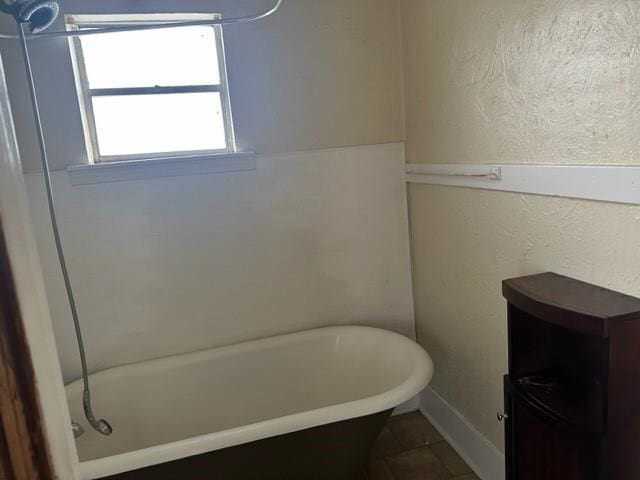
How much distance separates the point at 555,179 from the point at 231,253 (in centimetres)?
129

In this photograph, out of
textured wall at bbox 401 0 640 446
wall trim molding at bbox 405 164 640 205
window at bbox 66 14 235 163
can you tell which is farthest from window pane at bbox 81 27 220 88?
wall trim molding at bbox 405 164 640 205

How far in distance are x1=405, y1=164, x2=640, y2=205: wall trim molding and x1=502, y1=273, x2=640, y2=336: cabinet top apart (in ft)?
0.76

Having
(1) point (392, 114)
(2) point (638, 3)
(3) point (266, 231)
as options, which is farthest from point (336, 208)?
(2) point (638, 3)

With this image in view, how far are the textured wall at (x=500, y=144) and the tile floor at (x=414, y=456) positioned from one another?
7.6 inches

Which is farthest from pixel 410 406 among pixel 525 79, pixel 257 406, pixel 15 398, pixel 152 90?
pixel 15 398

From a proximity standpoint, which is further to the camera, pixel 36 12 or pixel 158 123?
pixel 158 123

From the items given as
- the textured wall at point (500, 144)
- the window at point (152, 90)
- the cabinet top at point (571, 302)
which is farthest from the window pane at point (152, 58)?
the cabinet top at point (571, 302)

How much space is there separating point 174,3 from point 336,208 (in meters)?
1.06

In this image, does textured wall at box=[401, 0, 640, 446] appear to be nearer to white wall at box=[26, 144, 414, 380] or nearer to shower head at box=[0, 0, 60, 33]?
white wall at box=[26, 144, 414, 380]

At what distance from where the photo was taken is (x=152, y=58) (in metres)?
1.82

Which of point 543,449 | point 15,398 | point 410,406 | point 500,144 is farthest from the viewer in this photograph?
point 410,406

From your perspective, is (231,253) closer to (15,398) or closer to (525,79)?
(525,79)

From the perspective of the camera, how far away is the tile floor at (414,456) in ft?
5.83

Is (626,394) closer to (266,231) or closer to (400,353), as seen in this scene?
(400,353)
